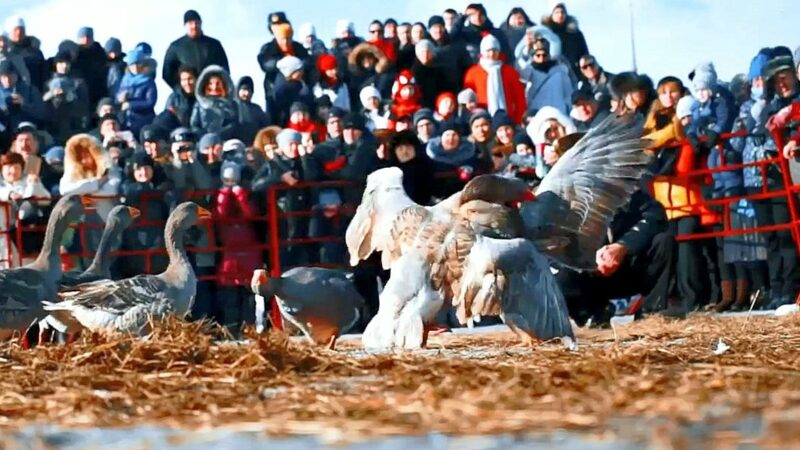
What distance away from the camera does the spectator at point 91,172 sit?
15383mm

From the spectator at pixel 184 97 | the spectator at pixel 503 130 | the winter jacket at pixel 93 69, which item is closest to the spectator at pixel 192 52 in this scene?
the spectator at pixel 184 97

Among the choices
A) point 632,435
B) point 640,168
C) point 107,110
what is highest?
point 107,110

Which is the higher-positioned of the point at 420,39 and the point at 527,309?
the point at 420,39

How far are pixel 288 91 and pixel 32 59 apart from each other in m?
2.86

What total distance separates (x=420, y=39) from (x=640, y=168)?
6877 millimetres

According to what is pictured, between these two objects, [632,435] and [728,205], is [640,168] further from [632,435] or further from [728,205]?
[632,435]

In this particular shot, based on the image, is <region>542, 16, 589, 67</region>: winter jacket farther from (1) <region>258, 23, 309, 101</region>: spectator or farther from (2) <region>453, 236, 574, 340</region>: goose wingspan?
(2) <region>453, 236, 574, 340</region>: goose wingspan

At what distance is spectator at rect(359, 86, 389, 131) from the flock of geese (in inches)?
201

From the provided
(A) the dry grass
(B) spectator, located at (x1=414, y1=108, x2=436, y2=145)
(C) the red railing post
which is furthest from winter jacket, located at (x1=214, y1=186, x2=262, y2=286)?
(A) the dry grass

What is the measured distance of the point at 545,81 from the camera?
1750cm

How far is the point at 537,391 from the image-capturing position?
5250mm

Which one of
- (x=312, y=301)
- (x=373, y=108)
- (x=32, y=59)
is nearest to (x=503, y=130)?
(x=373, y=108)

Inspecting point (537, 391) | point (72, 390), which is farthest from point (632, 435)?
point (72, 390)

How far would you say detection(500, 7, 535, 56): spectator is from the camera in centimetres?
1836
